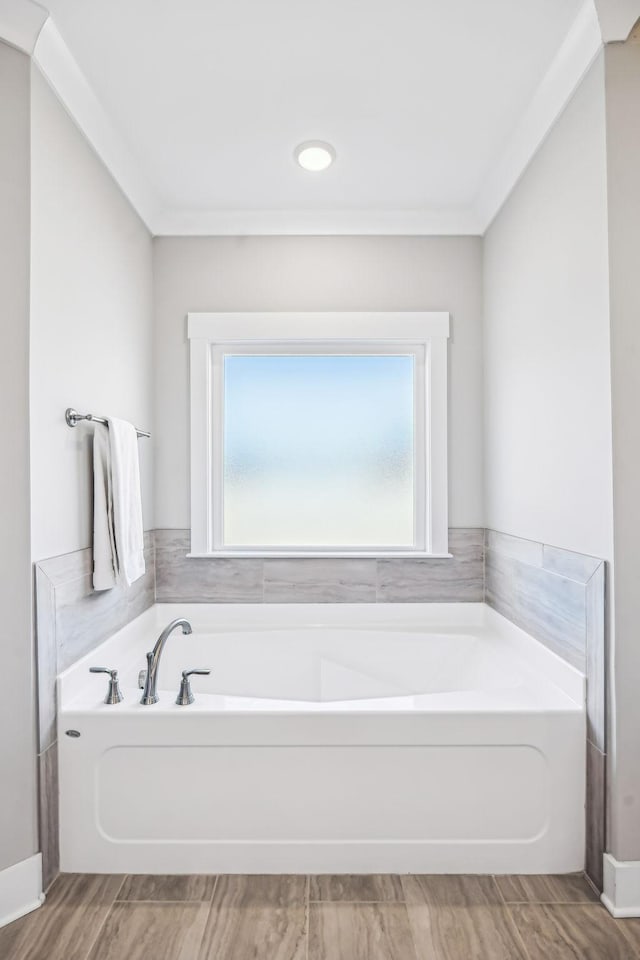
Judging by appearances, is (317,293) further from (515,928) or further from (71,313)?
(515,928)

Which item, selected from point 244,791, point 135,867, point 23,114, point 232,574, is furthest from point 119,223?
point 135,867

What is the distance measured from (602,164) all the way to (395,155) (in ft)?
2.99

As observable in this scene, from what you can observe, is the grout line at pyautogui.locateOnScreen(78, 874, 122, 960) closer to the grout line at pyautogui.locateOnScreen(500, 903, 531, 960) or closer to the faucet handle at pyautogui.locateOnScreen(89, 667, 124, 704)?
the faucet handle at pyautogui.locateOnScreen(89, 667, 124, 704)

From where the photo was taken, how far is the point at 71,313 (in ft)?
6.64

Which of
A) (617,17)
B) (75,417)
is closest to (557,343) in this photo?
(617,17)

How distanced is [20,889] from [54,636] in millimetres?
692

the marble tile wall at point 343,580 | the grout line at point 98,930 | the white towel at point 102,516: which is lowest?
the grout line at point 98,930

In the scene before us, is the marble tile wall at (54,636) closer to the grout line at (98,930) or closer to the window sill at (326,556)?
the grout line at (98,930)

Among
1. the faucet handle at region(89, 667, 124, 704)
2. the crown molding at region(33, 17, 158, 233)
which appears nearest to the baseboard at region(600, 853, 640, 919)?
the faucet handle at region(89, 667, 124, 704)

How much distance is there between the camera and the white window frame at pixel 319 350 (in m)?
2.90

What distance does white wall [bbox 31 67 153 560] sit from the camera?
1808 mm

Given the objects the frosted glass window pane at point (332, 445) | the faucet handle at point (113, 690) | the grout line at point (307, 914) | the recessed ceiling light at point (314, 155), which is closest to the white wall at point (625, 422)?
the grout line at point (307, 914)

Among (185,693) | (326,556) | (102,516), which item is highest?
(102,516)

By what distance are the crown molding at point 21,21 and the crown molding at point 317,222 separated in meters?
1.16
